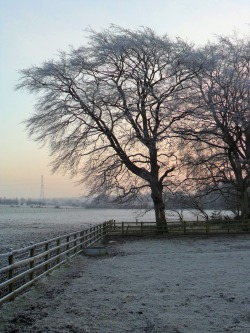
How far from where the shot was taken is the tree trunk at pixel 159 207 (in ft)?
98.5

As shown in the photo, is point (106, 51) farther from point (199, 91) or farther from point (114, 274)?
point (114, 274)

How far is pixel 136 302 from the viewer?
826 centimetres

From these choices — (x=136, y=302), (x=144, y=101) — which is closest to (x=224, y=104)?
(x=144, y=101)

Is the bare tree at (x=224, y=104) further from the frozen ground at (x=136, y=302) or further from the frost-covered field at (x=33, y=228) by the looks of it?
the frozen ground at (x=136, y=302)

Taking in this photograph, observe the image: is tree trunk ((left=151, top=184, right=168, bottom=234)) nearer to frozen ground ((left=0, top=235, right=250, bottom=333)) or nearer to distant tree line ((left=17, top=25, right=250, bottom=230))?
distant tree line ((left=17, top=25, right=250, bottom=230))

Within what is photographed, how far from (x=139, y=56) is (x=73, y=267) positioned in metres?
18.5

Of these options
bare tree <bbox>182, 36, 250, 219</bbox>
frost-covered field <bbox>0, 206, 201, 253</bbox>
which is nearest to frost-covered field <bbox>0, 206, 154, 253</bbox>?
frost-covered field <bbox>0, 206, 201, 253</bbox>

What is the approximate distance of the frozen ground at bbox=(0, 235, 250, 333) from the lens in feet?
21.7

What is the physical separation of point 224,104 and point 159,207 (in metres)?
9.14

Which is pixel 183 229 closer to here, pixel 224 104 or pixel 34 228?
pixel 224 104

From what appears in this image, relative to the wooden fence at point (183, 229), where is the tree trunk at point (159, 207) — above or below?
above

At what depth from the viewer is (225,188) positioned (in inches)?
1549

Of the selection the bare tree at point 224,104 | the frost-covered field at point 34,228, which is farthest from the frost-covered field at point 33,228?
the bare tree at point 224,104

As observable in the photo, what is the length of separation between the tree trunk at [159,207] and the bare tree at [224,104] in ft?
15.6
